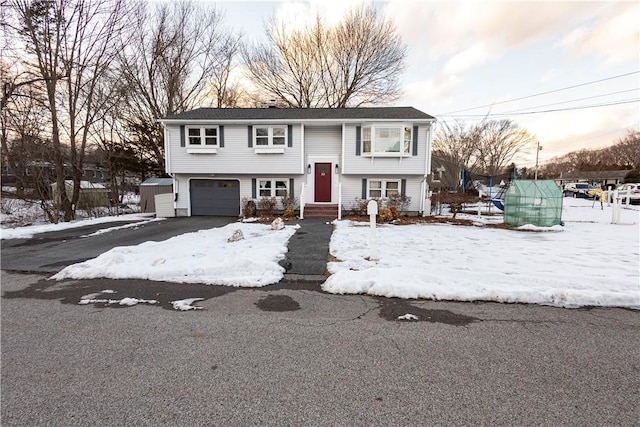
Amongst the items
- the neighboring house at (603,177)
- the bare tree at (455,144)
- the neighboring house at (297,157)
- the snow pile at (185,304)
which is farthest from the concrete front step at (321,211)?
the neighboring house at (603,177)

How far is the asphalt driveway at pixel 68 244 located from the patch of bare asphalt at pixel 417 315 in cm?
660

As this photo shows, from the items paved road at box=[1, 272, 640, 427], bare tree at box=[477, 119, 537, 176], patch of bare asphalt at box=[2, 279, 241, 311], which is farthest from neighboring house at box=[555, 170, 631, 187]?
patch of bare asphalt at box=[2, 279, 241, 311]

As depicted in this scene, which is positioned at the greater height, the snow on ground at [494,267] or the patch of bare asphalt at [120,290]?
the snow on ground at [494,267]

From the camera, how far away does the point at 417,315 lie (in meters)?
3.91

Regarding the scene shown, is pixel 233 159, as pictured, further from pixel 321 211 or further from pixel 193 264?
pixel 193 264

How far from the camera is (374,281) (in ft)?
16.1

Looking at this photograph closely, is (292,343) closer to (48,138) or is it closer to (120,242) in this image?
(120,242)

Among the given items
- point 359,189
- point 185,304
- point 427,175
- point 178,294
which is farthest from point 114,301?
point 427,175

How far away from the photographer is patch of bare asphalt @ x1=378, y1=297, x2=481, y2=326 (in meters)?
3.75

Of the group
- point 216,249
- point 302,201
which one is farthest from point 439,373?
point 302,201

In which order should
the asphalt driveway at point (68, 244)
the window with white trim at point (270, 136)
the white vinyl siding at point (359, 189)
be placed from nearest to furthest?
the asphalt driveway at point (68, 244), the window with white trim at point (270, 136), the white vinyl siding at point (359, 189)

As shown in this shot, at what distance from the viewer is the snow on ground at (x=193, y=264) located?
5.48 metres

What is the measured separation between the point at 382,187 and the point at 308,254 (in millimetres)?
8980

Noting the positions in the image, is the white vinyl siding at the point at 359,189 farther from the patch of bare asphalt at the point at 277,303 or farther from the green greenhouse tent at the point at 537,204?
the patch of bare asphalt at the point at 277,303
